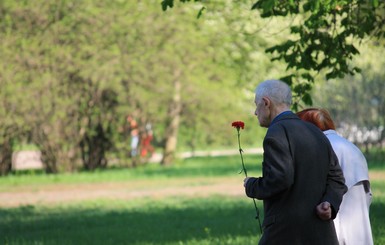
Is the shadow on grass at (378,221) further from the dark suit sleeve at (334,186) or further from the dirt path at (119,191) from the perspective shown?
the dark suit sleeve at (334,186)

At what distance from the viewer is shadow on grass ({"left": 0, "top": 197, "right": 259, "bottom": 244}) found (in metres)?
13.5

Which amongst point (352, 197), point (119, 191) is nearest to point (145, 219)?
point (119, 191)

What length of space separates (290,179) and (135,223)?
10513 mm

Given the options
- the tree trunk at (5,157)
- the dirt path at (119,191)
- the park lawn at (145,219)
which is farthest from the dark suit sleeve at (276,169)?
the tree trunk at (5,157)

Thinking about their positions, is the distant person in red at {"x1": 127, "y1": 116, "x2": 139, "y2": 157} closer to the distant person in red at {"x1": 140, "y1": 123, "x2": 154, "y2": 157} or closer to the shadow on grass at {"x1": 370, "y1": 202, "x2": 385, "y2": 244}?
the distant person in red at {"x1": 140, "y1": 123, "x2": 154, "y2": 157}

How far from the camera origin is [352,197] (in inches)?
267

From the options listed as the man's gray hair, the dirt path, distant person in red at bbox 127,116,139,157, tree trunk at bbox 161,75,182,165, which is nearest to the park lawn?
the dirt path

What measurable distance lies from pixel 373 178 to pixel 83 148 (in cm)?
1037

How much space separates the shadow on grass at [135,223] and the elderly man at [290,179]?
6.91 metres

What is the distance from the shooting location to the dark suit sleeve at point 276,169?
5512 mm

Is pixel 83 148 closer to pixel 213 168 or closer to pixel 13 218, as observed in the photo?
pixel 213 168

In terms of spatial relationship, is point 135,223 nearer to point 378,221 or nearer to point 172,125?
point 378,221

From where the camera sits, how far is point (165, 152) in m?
37.6

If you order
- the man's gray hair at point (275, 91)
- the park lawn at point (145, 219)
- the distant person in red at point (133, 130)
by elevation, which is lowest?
the park lawn at point (145, 219)
